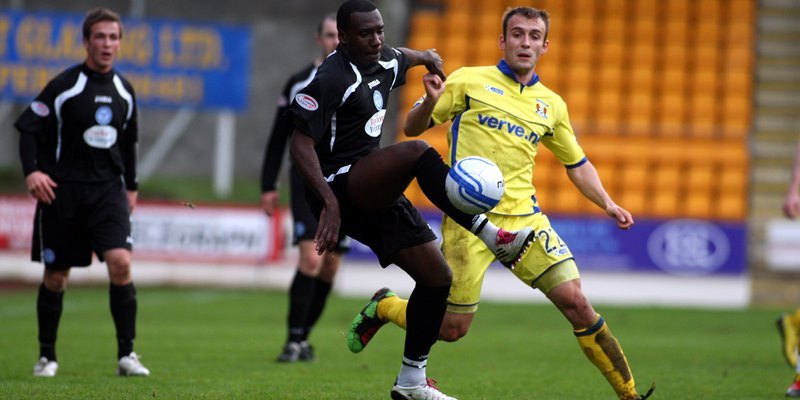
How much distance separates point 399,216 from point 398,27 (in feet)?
51.9

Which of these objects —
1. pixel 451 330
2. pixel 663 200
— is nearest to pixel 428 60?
pixel 451 330

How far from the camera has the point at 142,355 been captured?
9.26 m

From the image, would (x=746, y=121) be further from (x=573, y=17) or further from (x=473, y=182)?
(x=473, y=182)

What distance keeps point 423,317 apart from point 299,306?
309cm

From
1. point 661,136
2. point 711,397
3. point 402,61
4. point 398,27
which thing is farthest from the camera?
point 398,27

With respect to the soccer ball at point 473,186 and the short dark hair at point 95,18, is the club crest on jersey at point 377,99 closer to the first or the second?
the soccer ball at point 473,186

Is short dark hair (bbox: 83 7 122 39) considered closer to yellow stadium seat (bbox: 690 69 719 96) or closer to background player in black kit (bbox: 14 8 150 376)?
background player in black kit (bbox: 14 8 150 376)

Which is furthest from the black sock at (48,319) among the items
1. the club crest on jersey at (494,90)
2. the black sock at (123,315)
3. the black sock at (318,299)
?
the club crest on jersey at (494,90)

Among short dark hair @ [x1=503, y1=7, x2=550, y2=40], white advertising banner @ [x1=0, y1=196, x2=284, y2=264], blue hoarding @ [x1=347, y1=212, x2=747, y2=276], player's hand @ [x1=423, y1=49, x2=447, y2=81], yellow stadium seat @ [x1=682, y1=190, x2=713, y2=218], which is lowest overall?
white advertising banner @ [x1=0, y1=196, x2=284, y2=264]

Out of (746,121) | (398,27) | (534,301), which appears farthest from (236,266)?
(746,121)

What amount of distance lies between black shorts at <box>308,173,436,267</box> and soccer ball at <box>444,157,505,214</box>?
351 mm

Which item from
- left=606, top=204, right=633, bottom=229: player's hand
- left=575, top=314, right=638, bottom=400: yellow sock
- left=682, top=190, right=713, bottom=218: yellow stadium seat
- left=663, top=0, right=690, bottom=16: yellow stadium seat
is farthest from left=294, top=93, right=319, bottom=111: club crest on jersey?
left=663, top=0, right=690, bottom=16: yellow stadium seat

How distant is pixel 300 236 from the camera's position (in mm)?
9000

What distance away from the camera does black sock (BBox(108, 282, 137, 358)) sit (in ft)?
24.9
